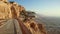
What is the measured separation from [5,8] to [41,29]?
47.3 feet

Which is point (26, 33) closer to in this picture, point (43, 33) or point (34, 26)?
point (34, 26)

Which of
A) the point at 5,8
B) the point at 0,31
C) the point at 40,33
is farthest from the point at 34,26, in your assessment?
the point at 0,31

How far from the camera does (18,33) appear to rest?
9844 millimetres

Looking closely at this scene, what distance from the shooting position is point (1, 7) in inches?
928

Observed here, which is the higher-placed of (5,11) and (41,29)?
(5,11)

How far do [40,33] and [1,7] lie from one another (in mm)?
13972

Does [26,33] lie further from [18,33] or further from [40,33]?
[40,33]

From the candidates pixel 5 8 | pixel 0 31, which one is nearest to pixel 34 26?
pixel 5 8

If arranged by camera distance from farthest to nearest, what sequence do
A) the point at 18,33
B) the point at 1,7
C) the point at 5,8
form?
1. the point at 5,8
2. the point at 1,7
3. the point at 18,33

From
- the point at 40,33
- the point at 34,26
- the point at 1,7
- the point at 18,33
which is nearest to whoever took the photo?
the point at 18,33

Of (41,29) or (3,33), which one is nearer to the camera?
(3,33)

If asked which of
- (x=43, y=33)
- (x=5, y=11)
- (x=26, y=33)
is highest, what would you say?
(x=5, y=11)

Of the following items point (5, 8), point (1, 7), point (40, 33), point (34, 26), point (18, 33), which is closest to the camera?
point (18, 33)

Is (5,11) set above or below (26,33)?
above
